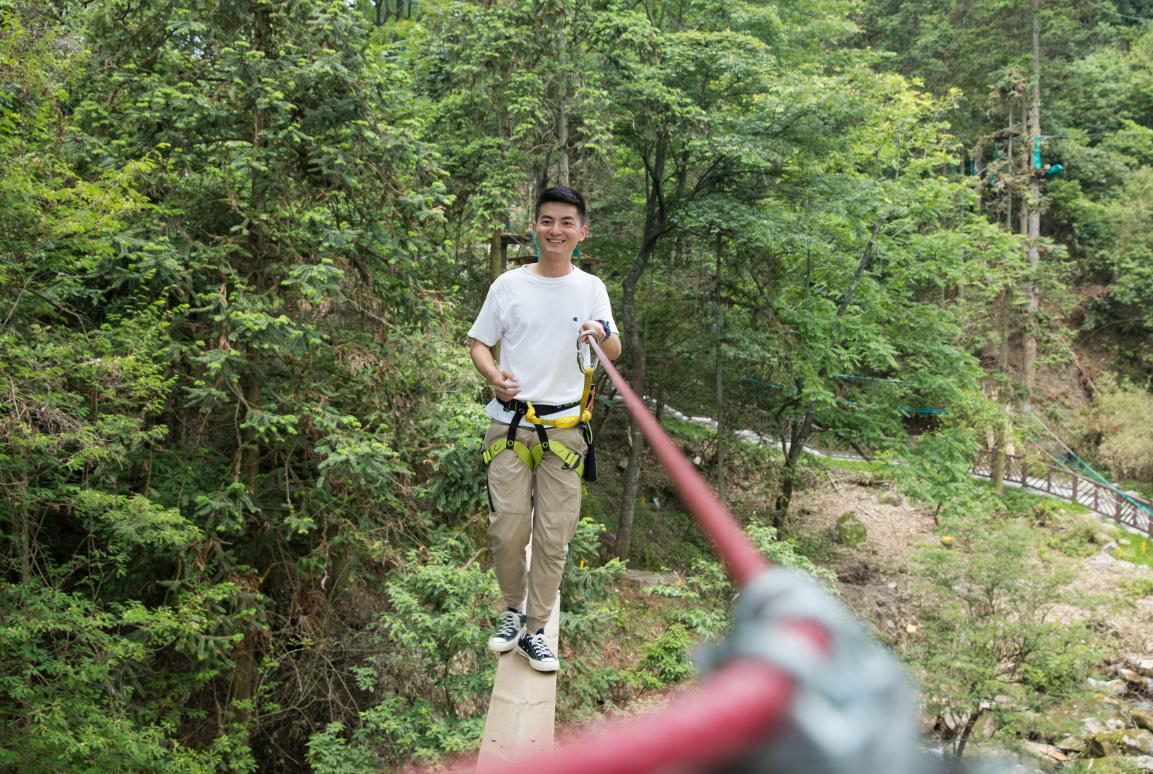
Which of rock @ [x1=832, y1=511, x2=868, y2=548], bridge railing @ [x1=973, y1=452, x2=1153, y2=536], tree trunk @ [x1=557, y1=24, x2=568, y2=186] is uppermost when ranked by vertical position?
tree trunk @ [x1=557, y1=24, x2=568, y2=186]

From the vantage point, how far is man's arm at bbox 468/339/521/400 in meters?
3.31

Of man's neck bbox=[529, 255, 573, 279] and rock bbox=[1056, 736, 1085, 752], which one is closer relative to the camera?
man's neck bbox=[529, 255, 573, 279]

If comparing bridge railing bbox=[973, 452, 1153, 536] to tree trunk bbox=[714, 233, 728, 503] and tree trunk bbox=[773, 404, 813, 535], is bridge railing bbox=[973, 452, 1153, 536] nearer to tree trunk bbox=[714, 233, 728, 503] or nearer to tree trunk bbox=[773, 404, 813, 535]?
tree trunk bbox=[773, 404, 813, 535]

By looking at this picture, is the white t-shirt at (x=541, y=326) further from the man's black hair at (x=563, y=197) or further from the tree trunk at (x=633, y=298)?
the tree trunk at (x=633, y=298)

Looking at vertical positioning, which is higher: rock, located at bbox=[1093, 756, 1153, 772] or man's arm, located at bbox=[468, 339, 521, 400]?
man's arm, located at bbox=[468, 339, 521, 400]

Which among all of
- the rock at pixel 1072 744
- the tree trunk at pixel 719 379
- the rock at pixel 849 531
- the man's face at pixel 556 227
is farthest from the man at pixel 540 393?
the rock at pixel 849 531

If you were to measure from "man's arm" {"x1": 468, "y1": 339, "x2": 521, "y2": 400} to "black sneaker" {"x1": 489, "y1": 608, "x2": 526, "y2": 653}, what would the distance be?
992mm

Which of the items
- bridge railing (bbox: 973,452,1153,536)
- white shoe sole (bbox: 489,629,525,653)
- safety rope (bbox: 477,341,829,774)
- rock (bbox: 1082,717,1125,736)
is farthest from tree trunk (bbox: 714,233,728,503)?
safety rope (bbox: 477,341,829,774)

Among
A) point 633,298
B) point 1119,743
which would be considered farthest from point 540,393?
point 633,298

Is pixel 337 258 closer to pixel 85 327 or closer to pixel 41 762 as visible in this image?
pixel 85 327

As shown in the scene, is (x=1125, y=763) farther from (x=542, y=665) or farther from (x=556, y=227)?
(x=556, y=227)

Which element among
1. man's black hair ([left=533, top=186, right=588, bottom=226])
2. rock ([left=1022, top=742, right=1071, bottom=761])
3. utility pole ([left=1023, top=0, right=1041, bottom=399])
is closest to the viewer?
man's black hair ([left=533, top=186, right=588, bottom=226])

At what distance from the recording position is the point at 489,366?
3.41 meters

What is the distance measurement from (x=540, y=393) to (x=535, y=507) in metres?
0.51
